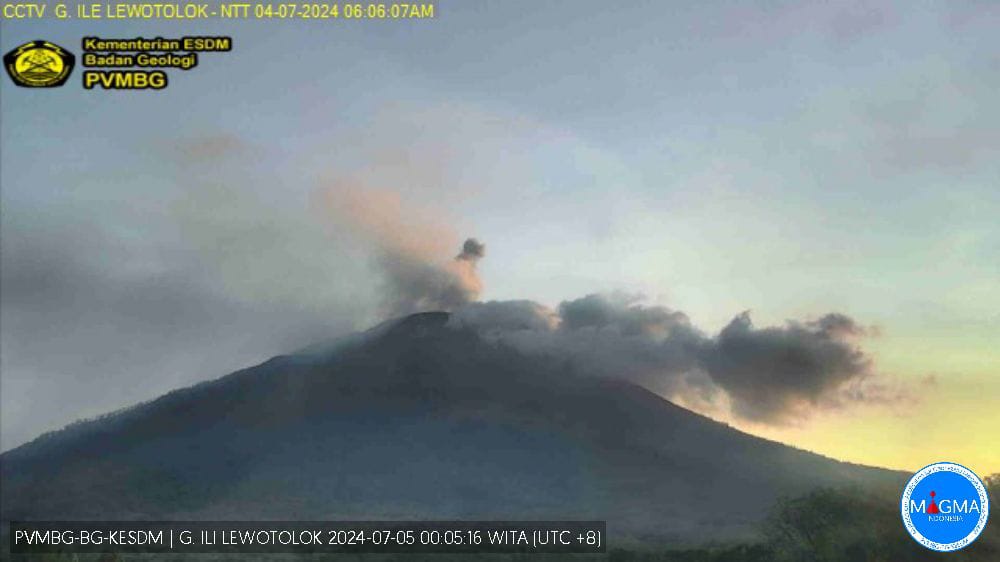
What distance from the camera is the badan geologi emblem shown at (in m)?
48.1

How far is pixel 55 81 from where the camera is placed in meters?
48.3

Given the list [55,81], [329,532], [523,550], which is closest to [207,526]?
[329,532]

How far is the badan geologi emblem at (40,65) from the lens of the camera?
48.1m

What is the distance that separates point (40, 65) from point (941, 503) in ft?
158

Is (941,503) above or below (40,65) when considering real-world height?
below

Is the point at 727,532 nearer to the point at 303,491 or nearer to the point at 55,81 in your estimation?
the point at 303,491

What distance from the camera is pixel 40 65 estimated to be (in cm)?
4844

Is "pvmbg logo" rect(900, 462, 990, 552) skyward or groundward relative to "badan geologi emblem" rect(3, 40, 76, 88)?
groundward

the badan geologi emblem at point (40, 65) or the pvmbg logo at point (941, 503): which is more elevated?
the badan geologi emblem at point (40, 65)

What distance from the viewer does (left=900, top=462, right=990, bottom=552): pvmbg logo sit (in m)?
44.8

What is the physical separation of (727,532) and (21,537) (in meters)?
106

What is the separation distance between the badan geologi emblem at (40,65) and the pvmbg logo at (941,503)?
4474 centimetres

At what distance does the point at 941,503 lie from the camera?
45344mm

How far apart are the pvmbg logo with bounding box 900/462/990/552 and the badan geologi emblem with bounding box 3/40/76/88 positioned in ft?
147
